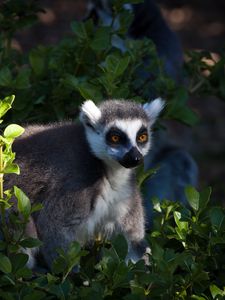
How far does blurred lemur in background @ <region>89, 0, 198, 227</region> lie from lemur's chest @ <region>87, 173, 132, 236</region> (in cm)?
396

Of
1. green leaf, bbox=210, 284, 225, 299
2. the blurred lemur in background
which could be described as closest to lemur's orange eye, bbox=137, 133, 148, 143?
green leaf, bbox=210, 284, 225, 299

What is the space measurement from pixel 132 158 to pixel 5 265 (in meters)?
1.18

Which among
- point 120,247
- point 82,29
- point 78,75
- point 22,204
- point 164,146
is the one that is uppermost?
point 22,204

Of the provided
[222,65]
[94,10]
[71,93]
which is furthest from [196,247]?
[94,10]

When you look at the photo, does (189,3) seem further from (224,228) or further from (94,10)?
(224,228)

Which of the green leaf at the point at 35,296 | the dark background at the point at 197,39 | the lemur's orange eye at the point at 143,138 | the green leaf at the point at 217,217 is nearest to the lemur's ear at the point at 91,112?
the lemur's orange eye at the point at 143,138

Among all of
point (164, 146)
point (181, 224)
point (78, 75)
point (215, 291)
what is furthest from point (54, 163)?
point (164, 146)

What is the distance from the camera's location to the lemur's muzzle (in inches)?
177

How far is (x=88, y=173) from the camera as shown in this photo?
461 centimetres

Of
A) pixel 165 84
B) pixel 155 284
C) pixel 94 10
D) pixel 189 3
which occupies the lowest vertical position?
pixel 189 3

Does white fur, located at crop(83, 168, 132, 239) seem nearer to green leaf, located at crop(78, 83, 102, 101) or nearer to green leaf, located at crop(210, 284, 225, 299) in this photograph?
green leaf, located at crop(78, 83, 102, 101)

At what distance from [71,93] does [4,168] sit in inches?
64.1

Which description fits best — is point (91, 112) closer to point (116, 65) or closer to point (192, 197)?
point (116, 65)

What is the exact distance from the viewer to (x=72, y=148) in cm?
468
